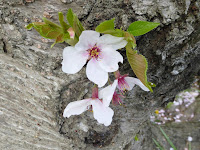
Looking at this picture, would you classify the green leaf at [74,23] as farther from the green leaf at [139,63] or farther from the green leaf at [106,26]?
the green leaf at [139,63]

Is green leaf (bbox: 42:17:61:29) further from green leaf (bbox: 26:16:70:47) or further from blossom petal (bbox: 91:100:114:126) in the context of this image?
blossom petal (bbox: 91:100:114:126)

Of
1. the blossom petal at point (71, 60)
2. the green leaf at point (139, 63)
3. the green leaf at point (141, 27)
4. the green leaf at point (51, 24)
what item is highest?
the green leaf at point (141, 27)

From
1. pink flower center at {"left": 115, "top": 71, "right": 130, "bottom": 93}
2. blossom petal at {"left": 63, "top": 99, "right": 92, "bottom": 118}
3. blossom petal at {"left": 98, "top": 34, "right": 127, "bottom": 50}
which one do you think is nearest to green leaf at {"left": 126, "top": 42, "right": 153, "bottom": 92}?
blossom petal at {"left": 98, "top": 34, "right": 127, "bottom": 50}

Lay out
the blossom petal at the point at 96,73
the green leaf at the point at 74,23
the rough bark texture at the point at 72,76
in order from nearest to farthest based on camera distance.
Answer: the green leaf at the point at 74,23, the blossom petal at the point at 96,73, the rough bark texture at the point at 72,76

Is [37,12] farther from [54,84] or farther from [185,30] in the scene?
[185,30]

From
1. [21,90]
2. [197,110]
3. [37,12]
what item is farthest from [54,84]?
[197,110]

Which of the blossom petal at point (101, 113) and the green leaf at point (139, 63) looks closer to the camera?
the green leaf at point (139, 63)

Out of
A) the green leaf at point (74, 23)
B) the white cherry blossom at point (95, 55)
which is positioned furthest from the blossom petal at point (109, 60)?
the green leaf at point (74, 23)

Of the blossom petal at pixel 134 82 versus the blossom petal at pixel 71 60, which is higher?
the blossom petal at pixel 71 60
